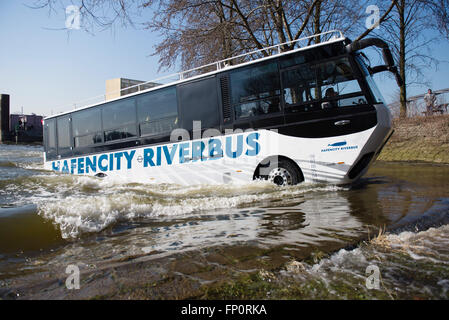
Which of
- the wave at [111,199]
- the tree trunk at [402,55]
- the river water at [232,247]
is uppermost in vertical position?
the tree trunk at [402,55]

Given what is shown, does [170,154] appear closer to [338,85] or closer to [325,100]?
[325,100]

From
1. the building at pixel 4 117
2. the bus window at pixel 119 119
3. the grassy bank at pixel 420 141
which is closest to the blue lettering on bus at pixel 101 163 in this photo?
the bus window at pixel 119 119

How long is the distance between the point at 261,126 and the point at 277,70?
1.22 meters

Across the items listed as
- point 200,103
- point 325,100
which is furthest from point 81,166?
point 325,100

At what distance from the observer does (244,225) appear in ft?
11.8

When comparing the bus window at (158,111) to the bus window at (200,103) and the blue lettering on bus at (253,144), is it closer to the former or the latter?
the bus window at (200,103)

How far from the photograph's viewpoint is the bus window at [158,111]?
7945 millimetres

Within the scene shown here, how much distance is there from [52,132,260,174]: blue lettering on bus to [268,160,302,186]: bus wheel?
0.54 meters

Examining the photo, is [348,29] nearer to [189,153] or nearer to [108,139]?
[189,153]

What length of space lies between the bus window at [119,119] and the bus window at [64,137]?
6.44ft

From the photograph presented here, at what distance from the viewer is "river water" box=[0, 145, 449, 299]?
197 cm

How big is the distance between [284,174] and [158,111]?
12.6ft

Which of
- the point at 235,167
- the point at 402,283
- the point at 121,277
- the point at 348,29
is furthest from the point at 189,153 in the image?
the point at 348,29

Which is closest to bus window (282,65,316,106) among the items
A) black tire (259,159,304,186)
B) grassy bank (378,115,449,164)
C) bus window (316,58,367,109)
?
bus window (316,58,367,109)
